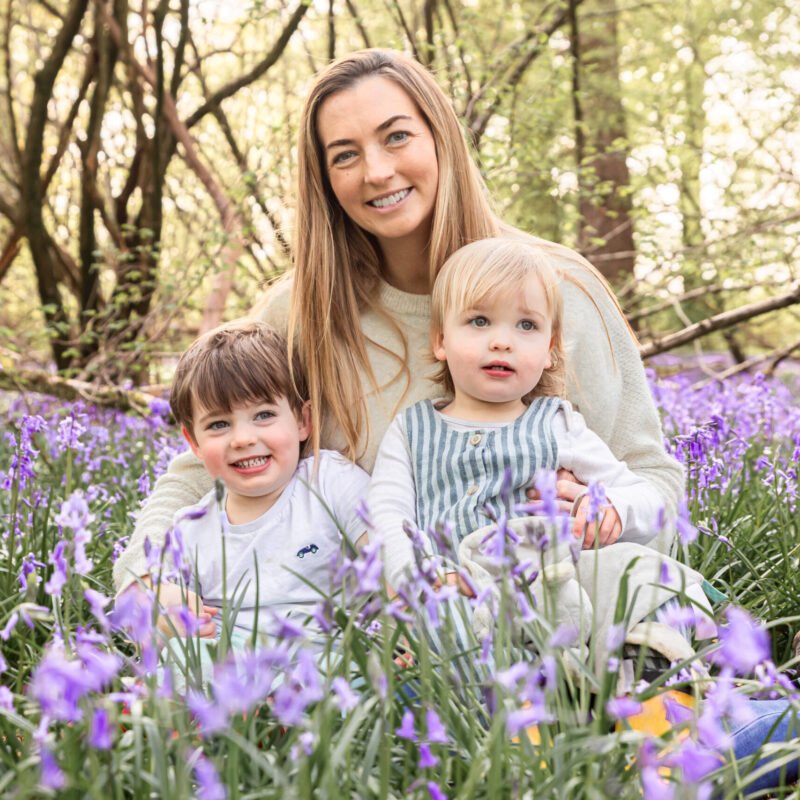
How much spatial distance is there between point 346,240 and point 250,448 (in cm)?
94

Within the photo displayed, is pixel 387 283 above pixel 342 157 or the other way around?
the other way around

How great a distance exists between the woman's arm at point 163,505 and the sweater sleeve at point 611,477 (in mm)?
1108

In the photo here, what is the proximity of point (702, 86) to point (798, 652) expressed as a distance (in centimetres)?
1149

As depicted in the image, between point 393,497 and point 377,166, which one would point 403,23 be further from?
point 393,497

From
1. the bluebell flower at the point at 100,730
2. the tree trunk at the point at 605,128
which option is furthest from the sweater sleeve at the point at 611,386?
the tree trunk at the point at 605,128

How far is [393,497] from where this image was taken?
8.29ft

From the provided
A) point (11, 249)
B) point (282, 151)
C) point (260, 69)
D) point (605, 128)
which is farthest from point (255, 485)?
point (605, 128)

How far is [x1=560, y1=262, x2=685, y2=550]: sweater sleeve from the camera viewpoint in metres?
2.87

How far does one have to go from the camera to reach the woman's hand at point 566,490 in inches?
91.6

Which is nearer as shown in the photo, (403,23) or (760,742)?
(760,742)

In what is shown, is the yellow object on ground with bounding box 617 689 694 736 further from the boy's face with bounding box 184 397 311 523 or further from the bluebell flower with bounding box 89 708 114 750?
the boy's face with bounding box 184 397 311 523

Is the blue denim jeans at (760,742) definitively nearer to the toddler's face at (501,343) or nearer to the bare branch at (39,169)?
the toddler's face at (501,343)

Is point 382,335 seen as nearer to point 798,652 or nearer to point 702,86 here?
point 798,652

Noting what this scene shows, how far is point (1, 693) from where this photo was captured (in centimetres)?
135
